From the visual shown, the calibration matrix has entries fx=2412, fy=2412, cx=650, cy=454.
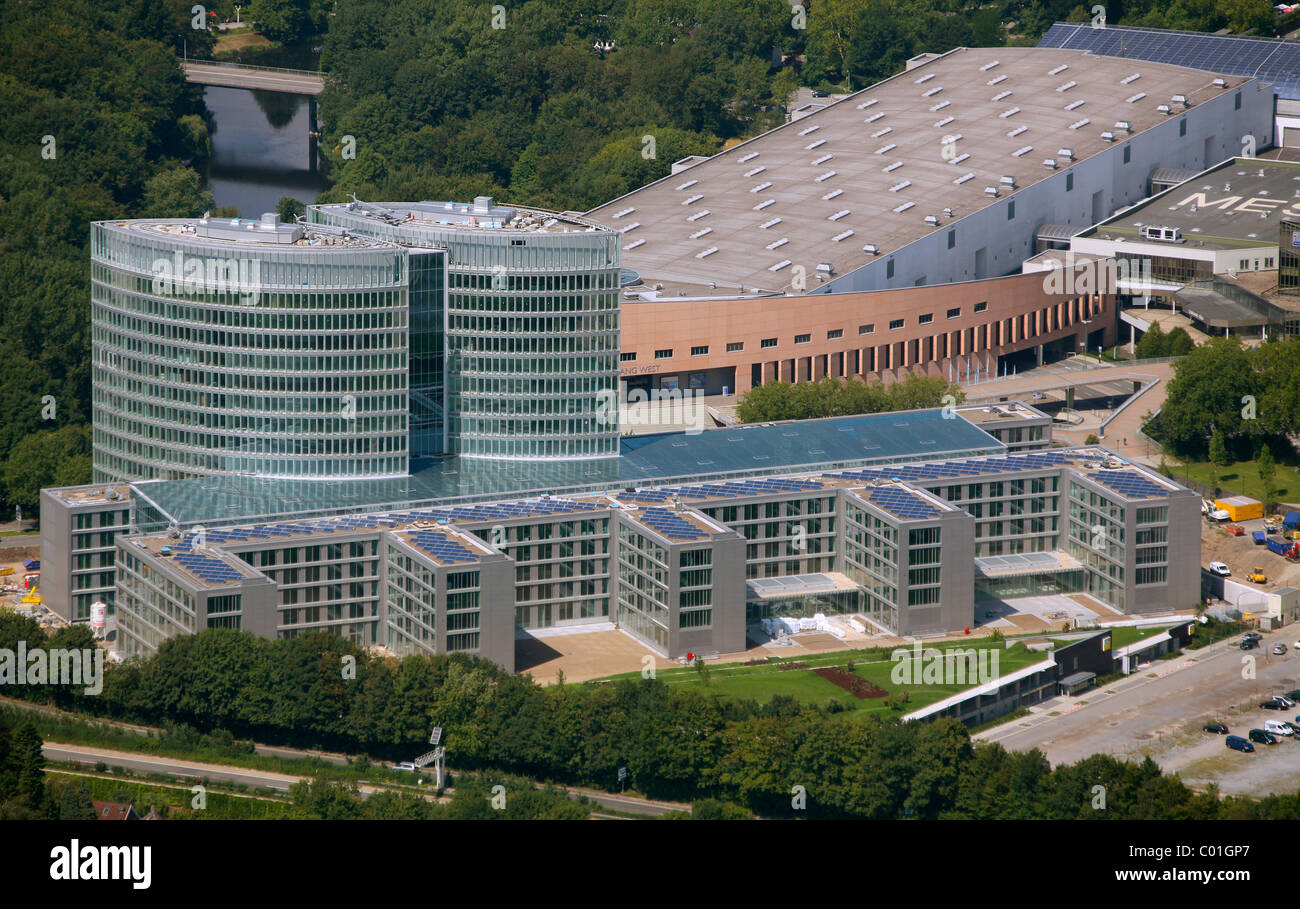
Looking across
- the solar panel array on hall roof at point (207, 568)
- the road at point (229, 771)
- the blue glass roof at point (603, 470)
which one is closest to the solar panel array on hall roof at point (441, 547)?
the blue glass roof at point (603, 470)

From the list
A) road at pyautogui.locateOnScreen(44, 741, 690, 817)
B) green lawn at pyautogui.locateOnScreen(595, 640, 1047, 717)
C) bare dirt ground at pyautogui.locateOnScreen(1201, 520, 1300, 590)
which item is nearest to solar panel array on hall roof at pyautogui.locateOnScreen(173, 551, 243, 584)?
road at pyautogui.locateOnScreen(44, 741, 690, 817)

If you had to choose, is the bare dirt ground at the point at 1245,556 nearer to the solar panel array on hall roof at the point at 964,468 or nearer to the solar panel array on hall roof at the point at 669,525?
the solar panel array on hall roof at the point at 964,468

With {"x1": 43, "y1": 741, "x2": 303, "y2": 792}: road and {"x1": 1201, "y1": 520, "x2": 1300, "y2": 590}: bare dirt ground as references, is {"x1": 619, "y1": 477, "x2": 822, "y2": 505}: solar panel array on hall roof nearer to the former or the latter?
{"x1": 1201, "y1": 520, "x2": 1300, "y2": 590}: bare dirt ground

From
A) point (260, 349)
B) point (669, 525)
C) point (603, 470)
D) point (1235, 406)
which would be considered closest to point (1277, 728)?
point (669, 525)

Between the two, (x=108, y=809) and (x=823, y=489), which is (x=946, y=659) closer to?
(x=823, y=489)

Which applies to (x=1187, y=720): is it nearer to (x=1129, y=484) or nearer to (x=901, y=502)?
(x=1129, y=484)
